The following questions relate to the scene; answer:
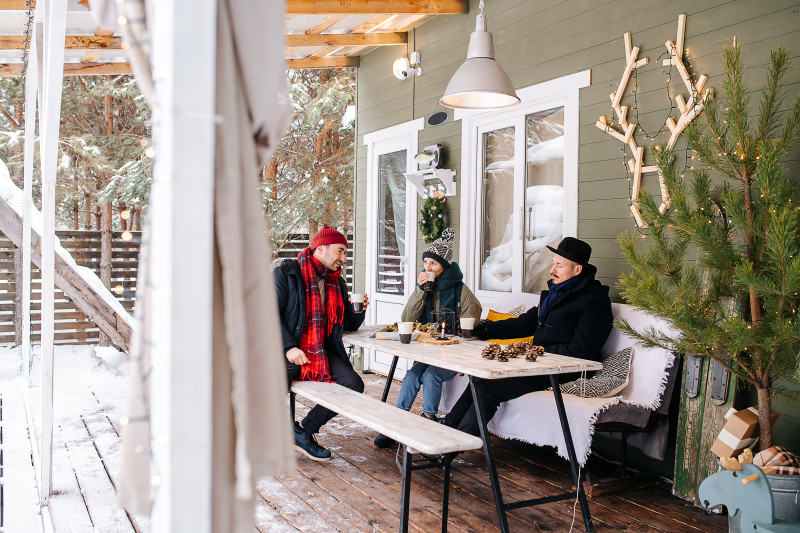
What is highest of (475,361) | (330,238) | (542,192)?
(542,192)

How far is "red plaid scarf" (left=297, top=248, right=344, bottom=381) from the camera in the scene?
4121mm

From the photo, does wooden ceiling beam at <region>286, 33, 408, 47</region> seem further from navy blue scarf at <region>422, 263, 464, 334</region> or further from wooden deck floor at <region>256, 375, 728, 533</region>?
wooden deck floor at <region>256, 375, 728, 533</region>

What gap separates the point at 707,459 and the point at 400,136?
4.34 metres

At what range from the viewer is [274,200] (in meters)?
11.3

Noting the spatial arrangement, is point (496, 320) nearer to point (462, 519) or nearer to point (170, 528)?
point (462, 519)

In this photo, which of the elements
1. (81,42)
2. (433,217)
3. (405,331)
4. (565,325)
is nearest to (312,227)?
(433,217)

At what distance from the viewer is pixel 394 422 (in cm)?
296

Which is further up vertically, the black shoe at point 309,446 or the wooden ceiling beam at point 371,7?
the wooden ceiling beam at point 371,7

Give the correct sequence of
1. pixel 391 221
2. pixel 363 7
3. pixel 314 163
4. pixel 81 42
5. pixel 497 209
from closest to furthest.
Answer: pixel 363 7 → pixel 497 209 → pixel 81 42 → pixel 391 221 → pixel 314 163

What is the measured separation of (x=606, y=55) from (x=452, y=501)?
2823mm

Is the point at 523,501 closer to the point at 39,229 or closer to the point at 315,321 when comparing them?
the point at 315,321

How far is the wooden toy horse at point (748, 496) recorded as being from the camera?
8.46 feet

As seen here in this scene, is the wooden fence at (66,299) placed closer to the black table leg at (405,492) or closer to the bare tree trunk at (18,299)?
the bare tree trunk at (18,299)

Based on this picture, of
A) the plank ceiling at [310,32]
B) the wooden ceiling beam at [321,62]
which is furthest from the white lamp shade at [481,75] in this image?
the wooden ceiling beam at [321,62]
